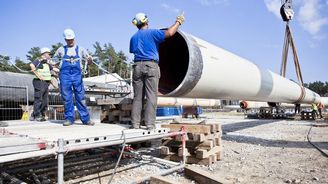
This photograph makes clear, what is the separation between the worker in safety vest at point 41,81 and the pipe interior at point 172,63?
7.63ft

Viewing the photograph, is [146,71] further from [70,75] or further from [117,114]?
[117,114]

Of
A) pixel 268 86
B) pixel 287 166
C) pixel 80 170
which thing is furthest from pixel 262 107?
pixel 80 170

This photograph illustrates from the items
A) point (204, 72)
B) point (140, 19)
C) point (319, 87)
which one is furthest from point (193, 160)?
point (319, 87)

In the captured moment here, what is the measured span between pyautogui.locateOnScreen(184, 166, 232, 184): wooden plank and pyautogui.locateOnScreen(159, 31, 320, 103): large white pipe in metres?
1.03

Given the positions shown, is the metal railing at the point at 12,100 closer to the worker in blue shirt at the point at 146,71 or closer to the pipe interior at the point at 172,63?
the pipe interior at the point at 172,63

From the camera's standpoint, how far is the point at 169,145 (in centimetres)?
486

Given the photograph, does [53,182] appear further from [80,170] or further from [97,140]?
[97,140]

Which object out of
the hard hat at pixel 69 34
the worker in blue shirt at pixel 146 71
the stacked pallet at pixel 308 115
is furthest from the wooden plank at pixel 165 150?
the stacked pallet at pixel 308 115

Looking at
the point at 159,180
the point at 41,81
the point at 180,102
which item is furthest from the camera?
the point at 180,102

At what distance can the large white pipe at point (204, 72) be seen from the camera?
4.03 m

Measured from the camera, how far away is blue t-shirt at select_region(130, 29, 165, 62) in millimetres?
4090

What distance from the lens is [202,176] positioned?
355 cm

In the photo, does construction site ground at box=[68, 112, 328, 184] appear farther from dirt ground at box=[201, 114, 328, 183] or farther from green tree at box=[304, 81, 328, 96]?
green tree at box=[304, 81, 328, 96]

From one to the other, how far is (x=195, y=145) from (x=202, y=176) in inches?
48.6
